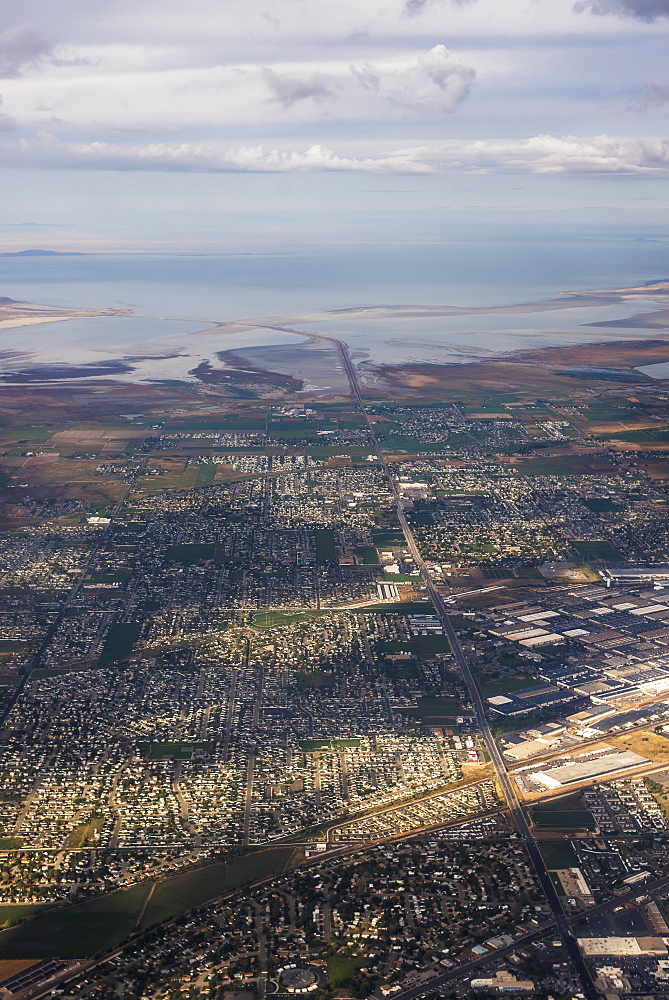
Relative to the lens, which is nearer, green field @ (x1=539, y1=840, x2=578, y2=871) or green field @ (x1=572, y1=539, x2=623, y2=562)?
green field @ (x1=539, y1=840, x2=578, y2=871)

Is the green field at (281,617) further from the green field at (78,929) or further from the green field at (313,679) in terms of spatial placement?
the green field at (78,929)

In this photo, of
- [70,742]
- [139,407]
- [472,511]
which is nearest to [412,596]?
[472,511]

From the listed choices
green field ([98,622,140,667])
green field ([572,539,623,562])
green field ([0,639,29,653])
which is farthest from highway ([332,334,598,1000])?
green field ([0,639,29,653])

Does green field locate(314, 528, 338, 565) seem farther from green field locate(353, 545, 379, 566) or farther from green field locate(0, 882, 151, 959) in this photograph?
green field locate(0, 882, 151, 959)

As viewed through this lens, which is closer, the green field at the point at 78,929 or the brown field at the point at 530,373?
the green field at the point at 78,929

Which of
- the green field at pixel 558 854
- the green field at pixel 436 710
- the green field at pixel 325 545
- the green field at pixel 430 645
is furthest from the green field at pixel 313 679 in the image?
the green field at pixel 325 545

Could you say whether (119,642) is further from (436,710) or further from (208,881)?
(208,881)
